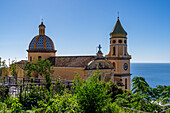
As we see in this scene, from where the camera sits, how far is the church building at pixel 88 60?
92.6 ft

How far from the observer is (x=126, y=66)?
38.4 metres

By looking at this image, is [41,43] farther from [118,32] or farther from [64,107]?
[64,107]

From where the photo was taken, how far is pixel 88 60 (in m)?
28.8

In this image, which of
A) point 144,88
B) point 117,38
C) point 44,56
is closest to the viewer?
point 144,88

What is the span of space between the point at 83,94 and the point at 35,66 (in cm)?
1296

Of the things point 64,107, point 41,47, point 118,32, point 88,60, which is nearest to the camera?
point 64,107

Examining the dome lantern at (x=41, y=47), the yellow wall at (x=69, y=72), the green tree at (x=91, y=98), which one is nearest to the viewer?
the green tree at (x=91, y=98)

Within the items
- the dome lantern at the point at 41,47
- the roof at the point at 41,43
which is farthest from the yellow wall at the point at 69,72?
the roof at the point at 41,43

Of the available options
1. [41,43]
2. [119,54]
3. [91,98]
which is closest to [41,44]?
[41,43]

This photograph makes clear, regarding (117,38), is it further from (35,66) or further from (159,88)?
(159,88)

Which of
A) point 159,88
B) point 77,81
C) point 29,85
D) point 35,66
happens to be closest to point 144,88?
point 159,88

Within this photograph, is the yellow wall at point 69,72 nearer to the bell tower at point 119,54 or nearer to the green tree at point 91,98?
the bell tower at point 119,54

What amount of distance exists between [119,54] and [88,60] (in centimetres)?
1032

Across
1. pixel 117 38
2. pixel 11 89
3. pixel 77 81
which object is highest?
pixel 117 38
